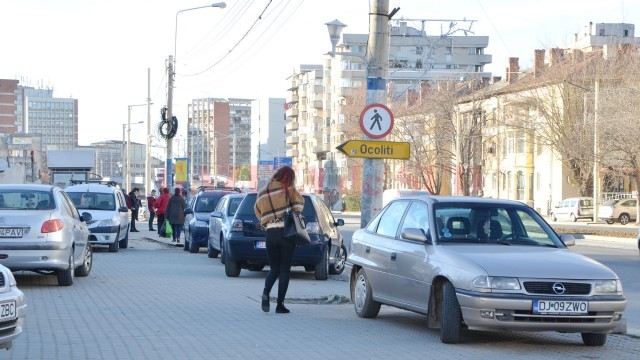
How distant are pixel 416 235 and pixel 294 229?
7.15ft

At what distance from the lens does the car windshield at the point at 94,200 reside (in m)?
28.5

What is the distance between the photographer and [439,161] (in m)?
82.5

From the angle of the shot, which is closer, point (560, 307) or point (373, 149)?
point (560, 307)

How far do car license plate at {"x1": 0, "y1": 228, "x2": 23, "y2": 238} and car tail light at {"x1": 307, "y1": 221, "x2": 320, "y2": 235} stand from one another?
5.10 m

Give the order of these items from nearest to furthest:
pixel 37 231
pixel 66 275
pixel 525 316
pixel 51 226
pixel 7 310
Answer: pixel 7 310 → pixel 525 316 → pixel 37 231 → pixel 51 226 → pixel 66 275

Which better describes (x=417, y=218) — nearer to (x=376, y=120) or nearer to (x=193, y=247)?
(x=376, y=120)

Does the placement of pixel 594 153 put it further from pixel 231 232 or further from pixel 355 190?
pixel 355 190

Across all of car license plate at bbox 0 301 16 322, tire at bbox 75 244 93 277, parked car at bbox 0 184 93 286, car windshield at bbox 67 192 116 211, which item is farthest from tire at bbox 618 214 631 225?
car license plate at bbox 0 301 16 322

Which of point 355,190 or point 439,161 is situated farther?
point 355,190

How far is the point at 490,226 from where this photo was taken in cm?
1155

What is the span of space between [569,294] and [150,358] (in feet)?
12.5

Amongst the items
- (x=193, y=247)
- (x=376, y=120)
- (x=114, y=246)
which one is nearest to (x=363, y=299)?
(x=376, y=120)

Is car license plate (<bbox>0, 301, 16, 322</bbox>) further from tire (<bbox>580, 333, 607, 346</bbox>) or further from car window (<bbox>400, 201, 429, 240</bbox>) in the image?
tire (<bbox>580, 333, 607, 346</bbox>)

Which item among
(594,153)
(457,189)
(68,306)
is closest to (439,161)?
(457,189)
